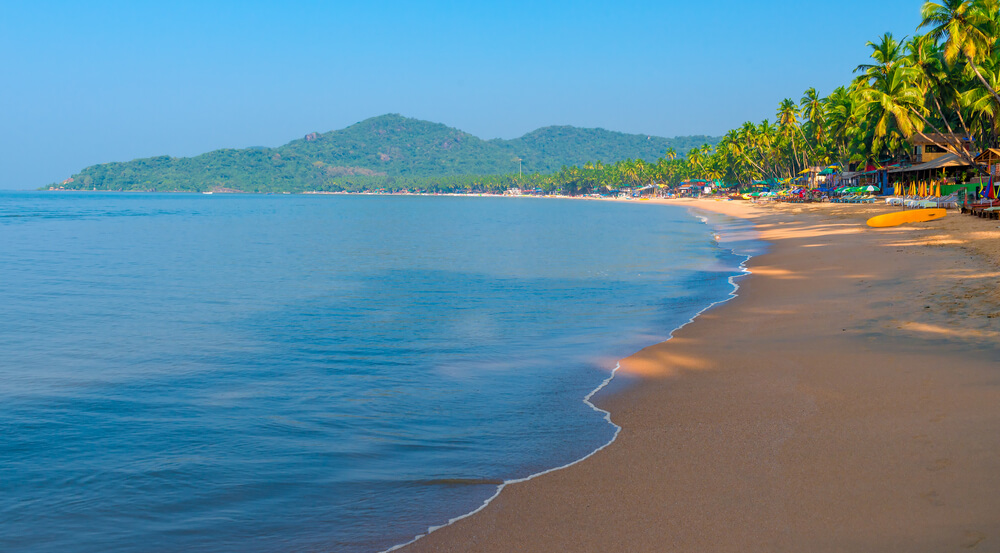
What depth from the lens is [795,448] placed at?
6859 mm

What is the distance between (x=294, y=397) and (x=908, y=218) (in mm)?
32763

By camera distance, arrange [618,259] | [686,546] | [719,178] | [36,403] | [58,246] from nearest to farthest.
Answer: [686,546] → [36,403] → [618,259] → [58,246] → [719,178]

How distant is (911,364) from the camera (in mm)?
9359

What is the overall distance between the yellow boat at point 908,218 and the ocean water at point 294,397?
13.9 m

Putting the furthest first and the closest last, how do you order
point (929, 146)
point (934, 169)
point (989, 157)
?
point (929, 146) → point (934, 169) → point (989, 157)

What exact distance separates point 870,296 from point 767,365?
6.12 meters

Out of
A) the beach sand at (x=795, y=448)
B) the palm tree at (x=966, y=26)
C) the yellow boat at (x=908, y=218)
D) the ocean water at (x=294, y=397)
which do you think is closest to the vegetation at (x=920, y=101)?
the palm tree at (x=966, y=26)

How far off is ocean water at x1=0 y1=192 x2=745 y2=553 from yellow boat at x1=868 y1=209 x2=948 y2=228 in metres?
13.9

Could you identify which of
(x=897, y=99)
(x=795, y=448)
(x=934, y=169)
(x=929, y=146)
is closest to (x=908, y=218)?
(x=934, y=169)

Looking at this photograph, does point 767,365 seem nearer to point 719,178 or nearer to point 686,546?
point 686,546

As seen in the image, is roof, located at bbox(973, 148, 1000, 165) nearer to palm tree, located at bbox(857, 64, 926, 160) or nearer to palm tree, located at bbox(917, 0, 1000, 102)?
palm tree, located at bbox(917, 0, 1000, 102)

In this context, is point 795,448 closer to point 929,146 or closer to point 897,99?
point 897,99

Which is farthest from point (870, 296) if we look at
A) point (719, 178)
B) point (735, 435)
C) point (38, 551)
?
point (719, 178)

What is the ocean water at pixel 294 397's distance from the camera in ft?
20.5
